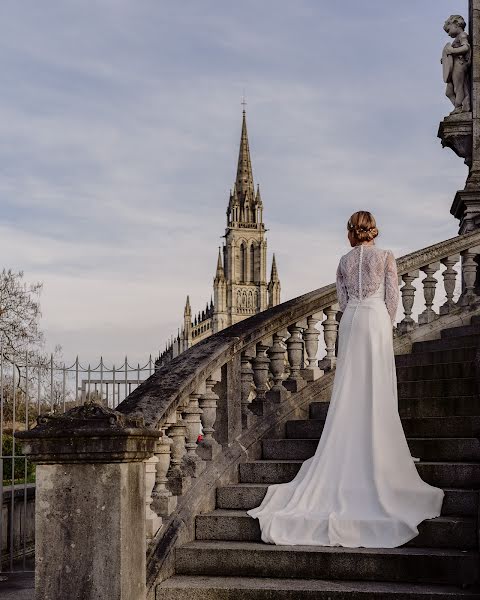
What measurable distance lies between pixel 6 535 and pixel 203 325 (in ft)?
416

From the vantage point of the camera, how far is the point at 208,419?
6680 mm

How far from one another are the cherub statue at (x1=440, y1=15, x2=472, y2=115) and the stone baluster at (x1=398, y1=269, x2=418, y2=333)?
9.90 ft

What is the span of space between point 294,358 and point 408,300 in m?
1.88

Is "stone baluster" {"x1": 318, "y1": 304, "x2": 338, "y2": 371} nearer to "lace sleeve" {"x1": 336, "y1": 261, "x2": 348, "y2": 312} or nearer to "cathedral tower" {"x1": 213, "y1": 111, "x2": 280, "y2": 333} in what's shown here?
"lace sleeve" {"x1": 336, "y1": 261, "x2": 348, "y2": 312}

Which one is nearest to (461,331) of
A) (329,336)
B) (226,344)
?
(329,336)

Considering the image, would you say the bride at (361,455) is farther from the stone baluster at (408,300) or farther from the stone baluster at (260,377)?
the stone baluster at (408,300)

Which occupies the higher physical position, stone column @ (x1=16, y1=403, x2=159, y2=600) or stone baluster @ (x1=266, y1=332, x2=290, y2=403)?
stone baluster @ (x1=266, y1=332, x2=290, y2=403)

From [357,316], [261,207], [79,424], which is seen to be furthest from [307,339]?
[261,207]

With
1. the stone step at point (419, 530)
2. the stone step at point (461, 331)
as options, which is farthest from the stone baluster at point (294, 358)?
the stone step at point (461, 331)

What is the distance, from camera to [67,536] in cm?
482

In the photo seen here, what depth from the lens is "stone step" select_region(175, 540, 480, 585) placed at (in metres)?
5.37

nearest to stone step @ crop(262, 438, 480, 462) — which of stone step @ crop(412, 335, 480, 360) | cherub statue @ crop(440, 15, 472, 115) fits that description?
stone step @ crop(412, 335, 480, 360)

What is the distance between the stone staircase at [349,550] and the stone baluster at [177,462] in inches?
10.9

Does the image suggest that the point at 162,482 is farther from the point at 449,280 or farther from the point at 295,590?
the point at 449,280
